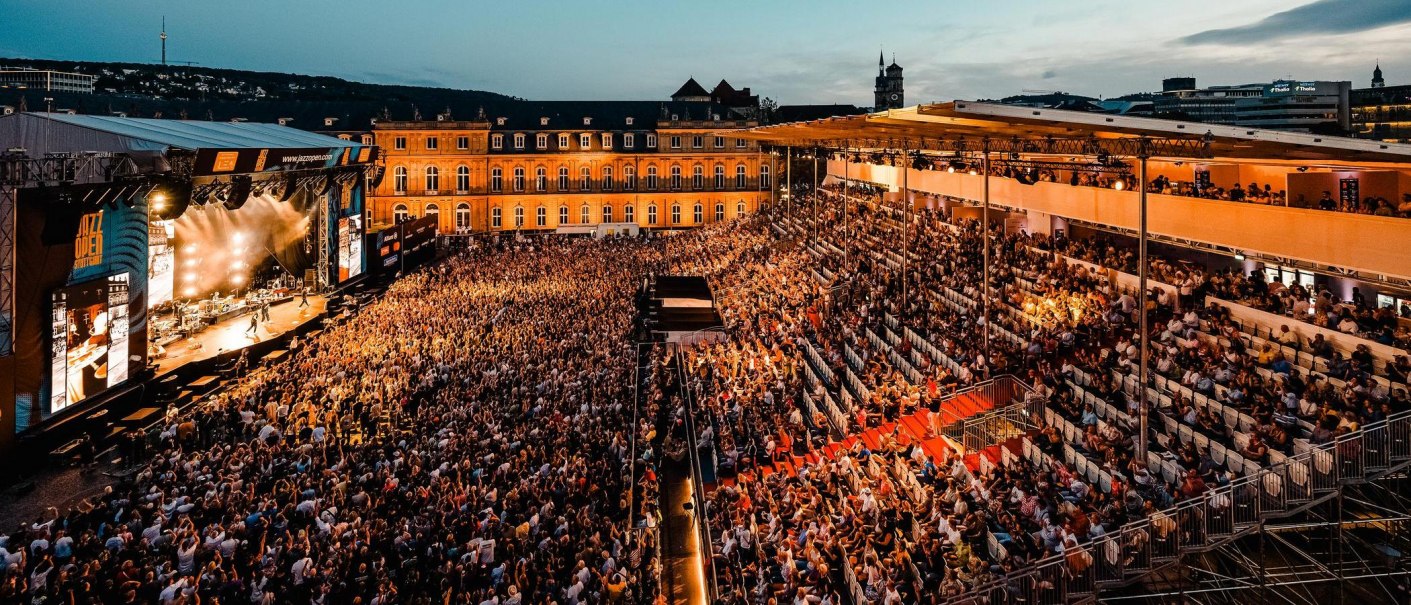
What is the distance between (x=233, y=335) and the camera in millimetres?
33719

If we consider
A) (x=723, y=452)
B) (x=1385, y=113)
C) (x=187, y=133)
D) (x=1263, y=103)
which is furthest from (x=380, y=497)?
(x=1263, y=103)

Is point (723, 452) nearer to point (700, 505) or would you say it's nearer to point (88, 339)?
point (700, 505)

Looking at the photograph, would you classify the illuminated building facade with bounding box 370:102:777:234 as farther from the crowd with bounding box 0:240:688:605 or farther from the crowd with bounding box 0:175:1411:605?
the crowd with bounding box 0:240:688:605

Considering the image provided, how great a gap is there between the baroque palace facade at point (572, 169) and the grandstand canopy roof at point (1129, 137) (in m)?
53.0

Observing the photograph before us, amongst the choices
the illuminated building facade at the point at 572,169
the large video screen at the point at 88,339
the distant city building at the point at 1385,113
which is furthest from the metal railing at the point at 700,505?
the distant city building at the point at 1385,113

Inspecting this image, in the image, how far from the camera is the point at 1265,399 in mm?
15172

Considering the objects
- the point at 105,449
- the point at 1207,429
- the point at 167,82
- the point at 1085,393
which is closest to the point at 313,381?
the point at 105,449

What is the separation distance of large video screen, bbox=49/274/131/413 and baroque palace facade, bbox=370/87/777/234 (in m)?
52.1

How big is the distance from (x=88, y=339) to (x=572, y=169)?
191 feet

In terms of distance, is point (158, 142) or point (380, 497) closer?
point (380, 497)

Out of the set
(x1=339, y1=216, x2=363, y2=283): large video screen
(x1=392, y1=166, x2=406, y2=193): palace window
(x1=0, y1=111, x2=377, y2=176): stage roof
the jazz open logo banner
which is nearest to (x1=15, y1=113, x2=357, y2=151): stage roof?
(x1=0, y1=111, x2=377, y2=176): stage roof

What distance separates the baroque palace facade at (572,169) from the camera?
251 feet

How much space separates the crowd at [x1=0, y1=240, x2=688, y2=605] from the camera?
44.9ft

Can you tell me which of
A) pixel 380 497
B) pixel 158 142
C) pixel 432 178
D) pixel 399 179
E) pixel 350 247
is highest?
pixel 432 178
